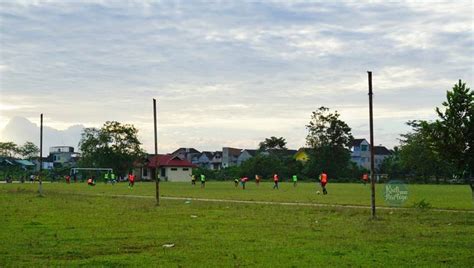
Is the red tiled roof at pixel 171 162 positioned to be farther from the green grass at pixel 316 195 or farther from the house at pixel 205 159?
the house at pixel 205 159

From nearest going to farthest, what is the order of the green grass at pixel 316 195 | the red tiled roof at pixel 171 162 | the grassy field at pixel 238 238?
1. the grassy field at pixel 238 238
2. the green grass at pixel 316 195
3. the red tiled roof at pixel 171 162

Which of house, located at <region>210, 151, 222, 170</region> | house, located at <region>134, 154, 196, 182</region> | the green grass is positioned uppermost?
house, located at <region>210, 151, 222, 170</region>

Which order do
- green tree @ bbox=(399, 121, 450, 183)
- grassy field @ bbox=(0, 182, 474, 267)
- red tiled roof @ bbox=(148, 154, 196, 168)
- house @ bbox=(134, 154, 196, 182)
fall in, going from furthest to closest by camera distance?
red tiled roof @ bbox=(148, 154, 196, 168) < house @ bbox=(134, 154, 196, 182) < green tree @ bbox=(399, 121, 450, 183) < grassy field @ bbox=(0, 182, 474, 267)

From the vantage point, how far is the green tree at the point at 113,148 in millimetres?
111375

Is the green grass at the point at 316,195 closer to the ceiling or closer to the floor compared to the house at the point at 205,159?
closer to the floor

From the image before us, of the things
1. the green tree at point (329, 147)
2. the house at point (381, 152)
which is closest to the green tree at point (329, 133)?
the green tree at point (329, 147)

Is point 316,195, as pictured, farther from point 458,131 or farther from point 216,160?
point 216,160

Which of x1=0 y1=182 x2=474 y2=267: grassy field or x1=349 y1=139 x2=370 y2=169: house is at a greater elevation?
x1=349 y1=139 x2=370 y2=169: house

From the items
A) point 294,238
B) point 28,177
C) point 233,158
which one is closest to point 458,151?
point 294,238

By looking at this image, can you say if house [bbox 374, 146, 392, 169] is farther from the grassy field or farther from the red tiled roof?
the grassy field

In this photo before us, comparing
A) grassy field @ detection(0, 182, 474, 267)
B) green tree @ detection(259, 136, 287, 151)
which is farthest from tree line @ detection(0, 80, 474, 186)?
grassy field @ detection(0, 182, 474, 267)

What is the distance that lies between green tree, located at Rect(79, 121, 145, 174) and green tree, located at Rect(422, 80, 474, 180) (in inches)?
3656

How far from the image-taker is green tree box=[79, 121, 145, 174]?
111m

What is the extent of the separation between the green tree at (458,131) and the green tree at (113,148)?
9286cm
